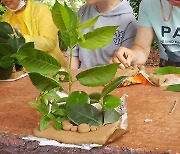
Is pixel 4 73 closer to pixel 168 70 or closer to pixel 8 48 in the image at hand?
pixel 8 48

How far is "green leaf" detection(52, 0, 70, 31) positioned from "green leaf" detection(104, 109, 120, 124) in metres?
0.23

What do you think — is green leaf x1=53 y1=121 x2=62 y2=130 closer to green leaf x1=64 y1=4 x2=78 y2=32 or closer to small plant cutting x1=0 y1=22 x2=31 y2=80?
green leaf x1=64 y1=4 x2=78 y2=32

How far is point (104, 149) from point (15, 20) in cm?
184

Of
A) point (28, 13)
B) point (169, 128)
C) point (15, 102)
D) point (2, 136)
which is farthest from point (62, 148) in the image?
point (28, 13)

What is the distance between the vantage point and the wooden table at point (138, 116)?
1.00 m

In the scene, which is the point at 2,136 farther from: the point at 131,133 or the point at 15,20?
the point at 15,20

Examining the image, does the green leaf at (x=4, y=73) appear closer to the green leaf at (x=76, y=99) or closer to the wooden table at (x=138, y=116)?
the wooden table at (x=138, y=116)

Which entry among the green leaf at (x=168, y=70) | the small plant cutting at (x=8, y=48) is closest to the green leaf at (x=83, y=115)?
the green leaf at (x=168, y=70)

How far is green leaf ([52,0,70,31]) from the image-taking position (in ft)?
3.32

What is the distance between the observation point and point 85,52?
8.32ft

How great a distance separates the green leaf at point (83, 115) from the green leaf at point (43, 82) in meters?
0.07

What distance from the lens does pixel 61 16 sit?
1021 millimetres

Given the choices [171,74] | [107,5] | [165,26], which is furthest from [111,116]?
[107,5]

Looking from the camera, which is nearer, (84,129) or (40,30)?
(84,129)
